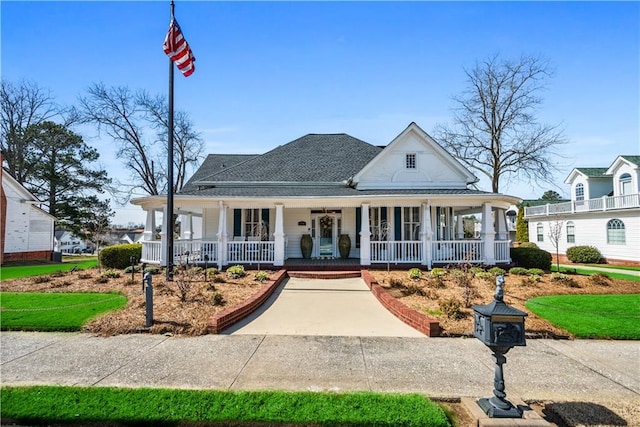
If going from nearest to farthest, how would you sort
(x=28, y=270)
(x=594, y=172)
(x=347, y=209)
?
1. (x=347, y=209)
2. (x=28, y=270)
3. (x=594, y=172)

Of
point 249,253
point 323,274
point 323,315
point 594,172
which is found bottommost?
point 323,315

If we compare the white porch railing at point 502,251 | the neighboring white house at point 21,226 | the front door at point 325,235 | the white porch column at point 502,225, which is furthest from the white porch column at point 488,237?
the neighboring white house at point 21,226

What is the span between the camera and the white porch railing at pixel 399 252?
14142 millimetres

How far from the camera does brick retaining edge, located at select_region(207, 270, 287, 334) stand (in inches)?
259

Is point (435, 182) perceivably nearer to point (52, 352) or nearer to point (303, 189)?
point (303, 189)

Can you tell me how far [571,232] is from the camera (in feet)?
85.6

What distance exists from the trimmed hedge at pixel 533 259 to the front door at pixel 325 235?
875cm

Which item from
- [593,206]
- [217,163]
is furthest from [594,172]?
[217,163]

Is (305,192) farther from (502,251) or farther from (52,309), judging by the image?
(52,309)

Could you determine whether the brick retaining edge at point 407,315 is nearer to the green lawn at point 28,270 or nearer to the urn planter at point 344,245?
the urn planter at point 344,245

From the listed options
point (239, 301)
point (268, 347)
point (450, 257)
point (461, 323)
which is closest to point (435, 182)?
point (450, 257)

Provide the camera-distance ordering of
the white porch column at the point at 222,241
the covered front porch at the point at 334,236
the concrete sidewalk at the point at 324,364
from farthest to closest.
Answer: the covered front porch at the point at 334,236, the white porch column at the point at 222,241, the concrete sidewalk at the point at 324,364

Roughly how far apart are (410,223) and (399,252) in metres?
2.04

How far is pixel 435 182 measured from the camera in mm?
15891
